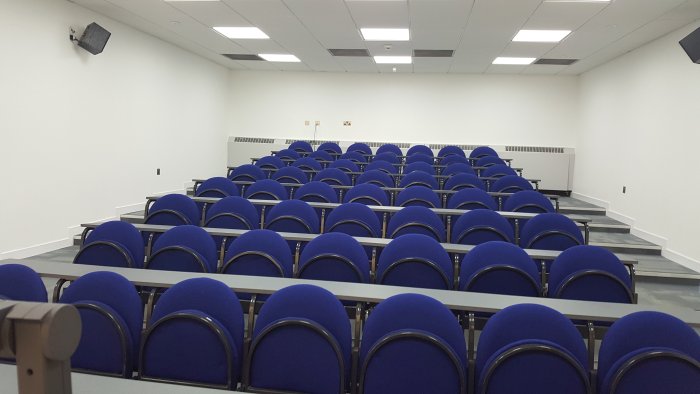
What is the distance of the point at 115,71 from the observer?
326 inches

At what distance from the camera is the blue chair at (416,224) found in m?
4.46

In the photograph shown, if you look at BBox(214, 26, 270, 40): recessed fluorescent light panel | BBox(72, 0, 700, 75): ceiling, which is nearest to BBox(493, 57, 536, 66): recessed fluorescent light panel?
BBox(72, 0, 700, 75): ceiling

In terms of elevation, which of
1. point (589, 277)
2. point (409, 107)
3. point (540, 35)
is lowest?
point (589, 277)

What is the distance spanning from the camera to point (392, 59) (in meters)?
10.9

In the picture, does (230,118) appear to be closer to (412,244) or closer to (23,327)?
(412,244)

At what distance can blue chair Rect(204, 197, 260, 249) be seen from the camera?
4.87 m

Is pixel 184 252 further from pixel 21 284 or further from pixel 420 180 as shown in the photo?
pixel 420 180

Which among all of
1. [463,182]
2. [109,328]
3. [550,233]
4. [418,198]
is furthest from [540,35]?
[109,328]

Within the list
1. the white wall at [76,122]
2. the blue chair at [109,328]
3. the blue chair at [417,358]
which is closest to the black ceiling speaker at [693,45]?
the blue chair at [417,358]

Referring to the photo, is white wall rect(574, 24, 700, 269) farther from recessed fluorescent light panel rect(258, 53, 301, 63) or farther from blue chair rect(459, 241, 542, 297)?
recessed fluorescent light panel rect(258, 53, 301, 63)

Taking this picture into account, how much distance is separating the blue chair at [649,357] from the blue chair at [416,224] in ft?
7.68

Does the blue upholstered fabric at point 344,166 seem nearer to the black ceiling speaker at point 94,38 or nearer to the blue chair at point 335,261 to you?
the black ceiling speaker at point 94,38

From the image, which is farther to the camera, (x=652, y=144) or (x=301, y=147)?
(x=301, y=147)

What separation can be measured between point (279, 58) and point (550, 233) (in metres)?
8.51
